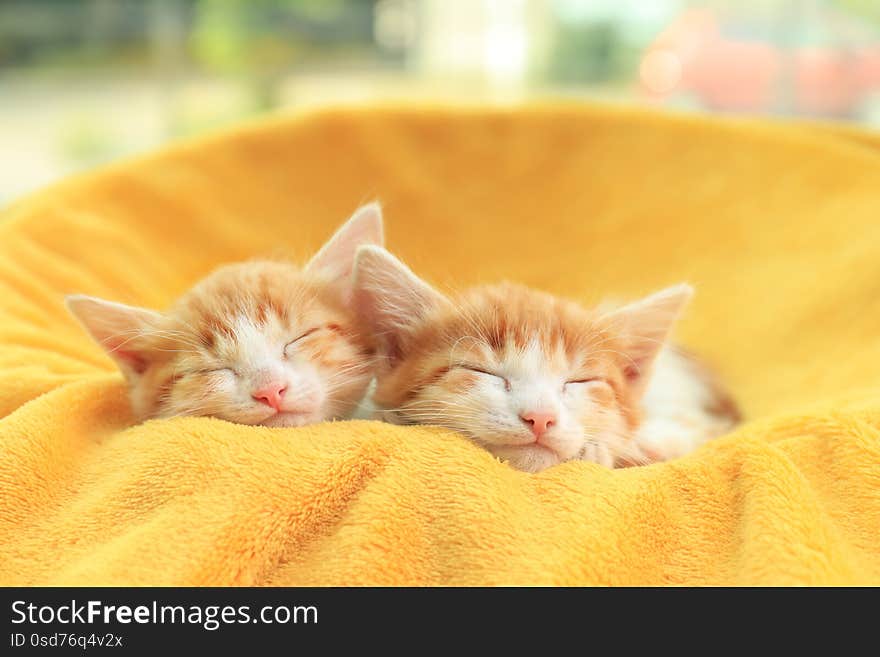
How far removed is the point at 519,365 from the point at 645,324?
23 centimetres

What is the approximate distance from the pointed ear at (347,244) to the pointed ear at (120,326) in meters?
0.23

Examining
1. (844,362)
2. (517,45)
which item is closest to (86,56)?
(517,45)

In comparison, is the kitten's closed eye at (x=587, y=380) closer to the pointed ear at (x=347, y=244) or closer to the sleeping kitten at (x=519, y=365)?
the sleeping kitten at (x=519, y=365)

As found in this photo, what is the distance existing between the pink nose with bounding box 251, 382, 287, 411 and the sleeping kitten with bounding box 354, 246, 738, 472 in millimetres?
145

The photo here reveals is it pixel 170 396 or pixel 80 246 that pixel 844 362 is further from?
pixel 80 246

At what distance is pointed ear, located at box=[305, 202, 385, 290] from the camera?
1276 mm

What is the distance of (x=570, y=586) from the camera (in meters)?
0.84

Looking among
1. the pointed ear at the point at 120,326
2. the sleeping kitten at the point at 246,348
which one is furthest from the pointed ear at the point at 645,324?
the pointed ear at the point at 120,326

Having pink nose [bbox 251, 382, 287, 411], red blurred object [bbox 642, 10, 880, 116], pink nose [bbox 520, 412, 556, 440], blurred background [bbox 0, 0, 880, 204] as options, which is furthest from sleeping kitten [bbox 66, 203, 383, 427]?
red blurred object [bbox 642, 10, 880, 116]

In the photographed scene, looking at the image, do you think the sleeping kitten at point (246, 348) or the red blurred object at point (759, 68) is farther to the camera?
the red blurred object at point (759, 68)

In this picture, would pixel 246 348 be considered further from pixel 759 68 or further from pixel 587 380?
pixel 759 68

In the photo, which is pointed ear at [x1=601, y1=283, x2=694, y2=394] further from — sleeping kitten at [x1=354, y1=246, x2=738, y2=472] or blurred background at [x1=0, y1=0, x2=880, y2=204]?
blurred background at [x1=0, y1=0, x2=880, y2=204]

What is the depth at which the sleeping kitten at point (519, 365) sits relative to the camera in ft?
3.44

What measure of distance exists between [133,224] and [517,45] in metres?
2.05
